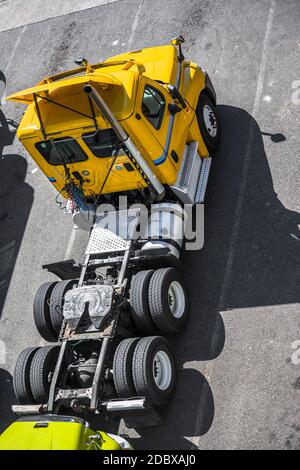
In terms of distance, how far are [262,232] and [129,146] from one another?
8.39 feet

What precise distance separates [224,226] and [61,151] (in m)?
2.93

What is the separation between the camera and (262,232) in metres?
9.88

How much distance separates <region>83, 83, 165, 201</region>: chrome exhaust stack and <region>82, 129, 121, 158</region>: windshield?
0.59 ft

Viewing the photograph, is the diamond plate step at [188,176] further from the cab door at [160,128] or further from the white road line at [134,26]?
the white road line at [134,26]

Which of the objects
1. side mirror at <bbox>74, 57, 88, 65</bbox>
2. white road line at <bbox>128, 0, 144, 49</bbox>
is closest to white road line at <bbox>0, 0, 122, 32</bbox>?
white road line at <bbox>128, 0, 144, 49</bbox>

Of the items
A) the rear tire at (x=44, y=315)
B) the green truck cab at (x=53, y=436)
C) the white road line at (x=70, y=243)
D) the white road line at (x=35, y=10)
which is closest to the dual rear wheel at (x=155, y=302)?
the rear tire at (x=44, y=315)

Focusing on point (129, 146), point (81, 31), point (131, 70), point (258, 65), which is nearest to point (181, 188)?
point (129, 146)

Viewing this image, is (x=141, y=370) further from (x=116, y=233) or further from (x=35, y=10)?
(x=35, y=10)

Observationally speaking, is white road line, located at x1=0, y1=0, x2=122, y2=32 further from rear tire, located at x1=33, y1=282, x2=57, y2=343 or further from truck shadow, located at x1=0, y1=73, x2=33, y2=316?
rear tire, located at x1=33, y1=282, x2=57, y2=343

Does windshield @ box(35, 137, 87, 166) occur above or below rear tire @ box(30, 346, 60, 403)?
above

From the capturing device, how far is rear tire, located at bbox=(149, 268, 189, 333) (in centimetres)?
877

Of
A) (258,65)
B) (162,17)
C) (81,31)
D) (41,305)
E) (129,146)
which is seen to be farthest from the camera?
(81,31)

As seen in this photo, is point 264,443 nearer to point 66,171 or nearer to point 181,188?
point 181,188

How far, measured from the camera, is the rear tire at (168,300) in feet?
28.8
